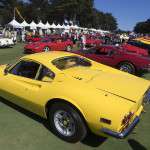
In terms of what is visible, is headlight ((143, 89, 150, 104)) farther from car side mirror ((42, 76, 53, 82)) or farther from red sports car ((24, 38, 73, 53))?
red sports car ((24, 38, 73, 53))

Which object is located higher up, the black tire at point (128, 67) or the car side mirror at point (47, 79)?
the car side mirror at point (47, 79)

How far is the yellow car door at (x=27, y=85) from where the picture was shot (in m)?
5.53

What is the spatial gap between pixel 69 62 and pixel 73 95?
1.64m

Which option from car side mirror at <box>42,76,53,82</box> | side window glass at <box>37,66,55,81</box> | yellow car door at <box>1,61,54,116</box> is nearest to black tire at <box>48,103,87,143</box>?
yellow car door at <box>1,61,54,116</box>

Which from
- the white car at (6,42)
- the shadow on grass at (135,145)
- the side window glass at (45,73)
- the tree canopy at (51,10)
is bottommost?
the tree canopy at (51,10)

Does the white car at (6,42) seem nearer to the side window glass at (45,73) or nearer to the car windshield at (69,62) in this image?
the car windshield at (69,62)

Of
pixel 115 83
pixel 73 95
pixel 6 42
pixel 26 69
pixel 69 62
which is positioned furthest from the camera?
pixel 6 42

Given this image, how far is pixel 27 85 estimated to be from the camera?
583 cm

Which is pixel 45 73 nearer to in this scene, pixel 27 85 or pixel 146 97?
pixel 27 85

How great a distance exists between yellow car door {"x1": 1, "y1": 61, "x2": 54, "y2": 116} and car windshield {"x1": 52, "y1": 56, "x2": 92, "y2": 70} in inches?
15.6

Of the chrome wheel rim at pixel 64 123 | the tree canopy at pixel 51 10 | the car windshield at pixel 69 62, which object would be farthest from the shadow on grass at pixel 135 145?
the tree canopy at pixel 51 10

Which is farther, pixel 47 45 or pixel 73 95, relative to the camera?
pixel 47 45

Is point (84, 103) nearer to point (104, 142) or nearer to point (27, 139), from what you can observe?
point (104, 142)

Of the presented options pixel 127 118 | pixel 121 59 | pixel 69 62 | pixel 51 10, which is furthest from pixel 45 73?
pixel 51 10
